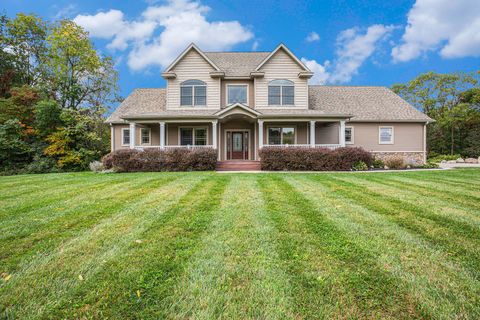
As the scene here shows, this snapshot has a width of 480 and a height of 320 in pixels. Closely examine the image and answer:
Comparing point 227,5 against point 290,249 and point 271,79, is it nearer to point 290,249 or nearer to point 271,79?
point 271,79

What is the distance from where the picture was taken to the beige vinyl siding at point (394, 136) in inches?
687

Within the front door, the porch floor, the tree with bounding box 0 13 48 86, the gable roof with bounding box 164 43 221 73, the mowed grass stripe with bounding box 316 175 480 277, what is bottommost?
the mowed grass stripe with bounding box 316 175 480 277

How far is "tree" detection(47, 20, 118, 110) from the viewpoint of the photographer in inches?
834

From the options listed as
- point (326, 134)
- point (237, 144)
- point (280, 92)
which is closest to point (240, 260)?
point (237, 144)

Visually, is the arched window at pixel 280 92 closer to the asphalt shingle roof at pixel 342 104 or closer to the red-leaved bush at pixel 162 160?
the asphalt shingle roof at pixel 342 104

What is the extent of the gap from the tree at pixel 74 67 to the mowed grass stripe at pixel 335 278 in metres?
26.1

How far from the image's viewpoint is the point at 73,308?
191 cm

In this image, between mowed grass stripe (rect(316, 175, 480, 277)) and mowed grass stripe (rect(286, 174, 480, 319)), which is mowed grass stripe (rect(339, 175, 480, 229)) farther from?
mowed grass stripe (rect(286, 174, 480, 319))

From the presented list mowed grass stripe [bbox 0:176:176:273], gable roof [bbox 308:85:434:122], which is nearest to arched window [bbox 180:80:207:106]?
gable roof [bbox 308:85:434:122]

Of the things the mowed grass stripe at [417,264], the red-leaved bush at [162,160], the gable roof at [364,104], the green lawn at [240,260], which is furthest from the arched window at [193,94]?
the mowed grass stripe at [417,264]

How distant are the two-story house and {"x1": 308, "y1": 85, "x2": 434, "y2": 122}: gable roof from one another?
80 mm

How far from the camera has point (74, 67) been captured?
71.8 ft

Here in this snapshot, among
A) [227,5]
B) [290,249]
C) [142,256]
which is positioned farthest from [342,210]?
[227,5]

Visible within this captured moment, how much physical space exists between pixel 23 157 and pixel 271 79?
2036 centimetres
